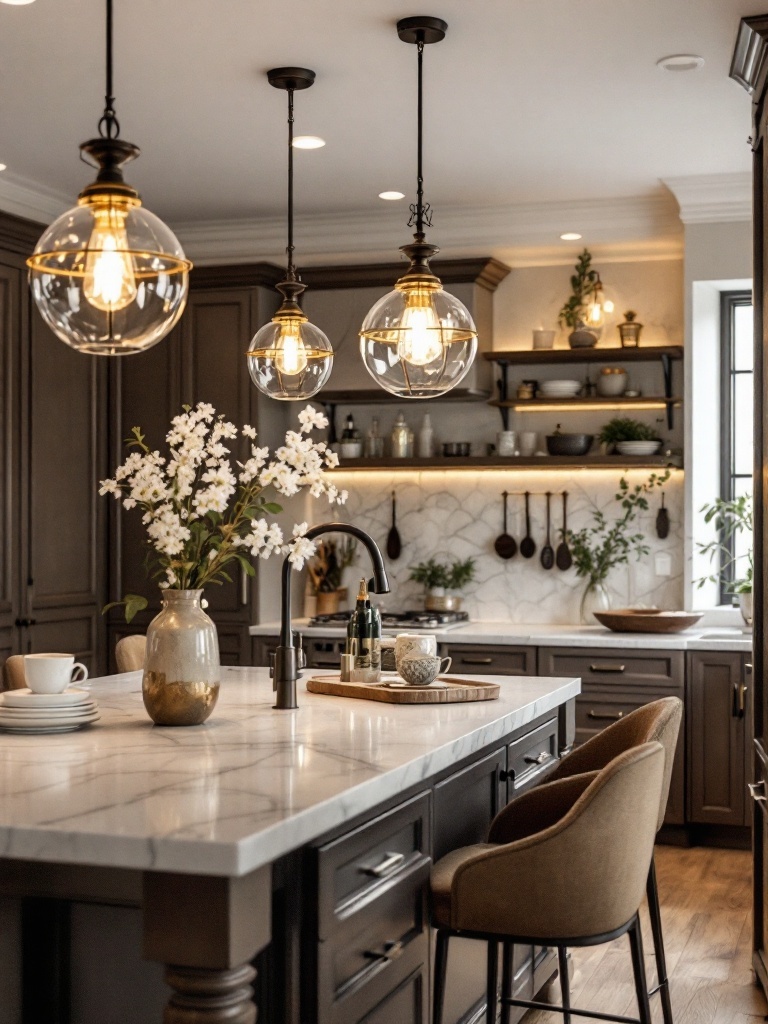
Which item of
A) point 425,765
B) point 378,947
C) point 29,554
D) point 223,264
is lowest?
point 378,947

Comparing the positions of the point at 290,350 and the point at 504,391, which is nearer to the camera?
the point at 290,350

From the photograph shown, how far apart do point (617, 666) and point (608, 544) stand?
85cm

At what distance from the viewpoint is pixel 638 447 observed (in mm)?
5852

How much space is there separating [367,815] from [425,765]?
174mm

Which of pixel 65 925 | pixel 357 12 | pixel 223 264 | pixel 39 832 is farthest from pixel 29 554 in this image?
pixel 39 832

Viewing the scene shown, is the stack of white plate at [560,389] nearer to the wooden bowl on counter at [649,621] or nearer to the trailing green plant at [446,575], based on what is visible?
the trailing green plant at [446,575]

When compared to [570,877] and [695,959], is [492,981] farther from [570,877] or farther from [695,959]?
[695,959]

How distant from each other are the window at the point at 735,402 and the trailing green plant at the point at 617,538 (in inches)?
12.9

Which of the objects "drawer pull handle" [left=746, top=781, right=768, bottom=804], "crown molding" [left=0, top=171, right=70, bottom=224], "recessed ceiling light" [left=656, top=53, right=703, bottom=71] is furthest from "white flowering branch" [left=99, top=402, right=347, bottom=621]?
"crown molding" [left=0, top=171, right=70, bottom=224]

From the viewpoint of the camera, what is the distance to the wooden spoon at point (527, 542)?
620 centimetres

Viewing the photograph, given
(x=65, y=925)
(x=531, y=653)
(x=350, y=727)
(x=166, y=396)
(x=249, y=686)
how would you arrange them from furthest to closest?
(x=166, y=396), (x=531, y=653), (x=249, y=686), (x=350, y=727), (x=65, y=925)

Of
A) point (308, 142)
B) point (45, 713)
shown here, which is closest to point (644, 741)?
point (45, 713)

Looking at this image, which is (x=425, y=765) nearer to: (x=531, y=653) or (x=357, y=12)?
(x=357, y=12)

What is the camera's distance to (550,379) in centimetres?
626
